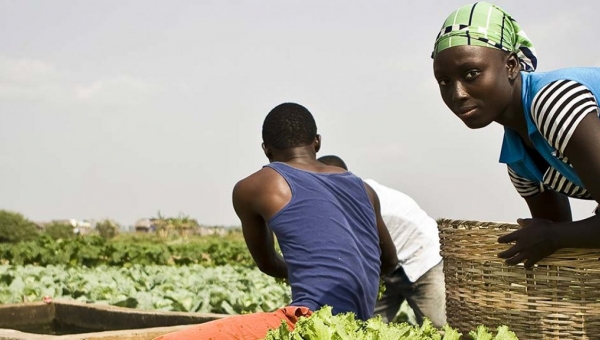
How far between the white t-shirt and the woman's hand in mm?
3374

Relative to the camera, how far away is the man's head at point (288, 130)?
341cm

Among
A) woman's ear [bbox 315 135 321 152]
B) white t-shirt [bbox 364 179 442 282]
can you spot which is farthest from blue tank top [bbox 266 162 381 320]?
white t-shirt [bbox 364 179 442 282]

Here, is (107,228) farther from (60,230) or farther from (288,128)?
(288,128)

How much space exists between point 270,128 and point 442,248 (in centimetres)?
97

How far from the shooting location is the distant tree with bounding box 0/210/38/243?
29.2 meters

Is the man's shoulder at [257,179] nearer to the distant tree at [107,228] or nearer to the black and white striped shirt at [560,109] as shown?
the black and white striped shirt at [560,109]

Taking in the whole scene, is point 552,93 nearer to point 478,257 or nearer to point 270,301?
point 478,257

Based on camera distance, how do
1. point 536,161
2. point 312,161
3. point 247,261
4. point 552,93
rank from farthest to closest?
point 247,261, point 312,161, point 536,161, point 552,93

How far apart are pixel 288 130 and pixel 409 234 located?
2.69 meters

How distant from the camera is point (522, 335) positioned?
256 centimetres

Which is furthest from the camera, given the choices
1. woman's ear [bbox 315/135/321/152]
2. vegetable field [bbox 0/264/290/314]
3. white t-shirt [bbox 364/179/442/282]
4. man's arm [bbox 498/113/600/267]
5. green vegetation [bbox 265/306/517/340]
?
vegetable field [bbox 0/264/290/314]

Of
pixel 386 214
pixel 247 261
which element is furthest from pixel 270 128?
pixel 247 261

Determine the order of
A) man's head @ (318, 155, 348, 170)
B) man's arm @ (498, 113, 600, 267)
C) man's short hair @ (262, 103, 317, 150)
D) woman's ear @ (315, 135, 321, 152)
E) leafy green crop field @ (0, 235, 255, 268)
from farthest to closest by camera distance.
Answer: leafy green crop field @ (0, 235, 255, 268) → man's head @ (318, 155, 348, 170) → woman's ear @ (315, 135, 321, 152) → man's short hair @ (262, 103, 317, 150) → man's arm @ (498, 113, 600, 267)

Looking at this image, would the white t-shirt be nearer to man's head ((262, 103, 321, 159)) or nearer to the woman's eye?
man's head ((262, 103, 321, 159))
